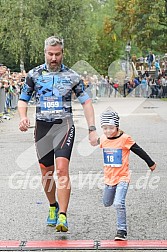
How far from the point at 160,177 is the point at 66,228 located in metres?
3.67

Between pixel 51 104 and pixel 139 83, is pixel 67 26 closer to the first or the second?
pixel 139 83

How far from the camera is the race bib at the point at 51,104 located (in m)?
6.73

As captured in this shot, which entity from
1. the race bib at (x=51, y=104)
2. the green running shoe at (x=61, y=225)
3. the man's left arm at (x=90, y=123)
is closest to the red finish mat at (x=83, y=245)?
the green running shoe at (x=61, y=225)

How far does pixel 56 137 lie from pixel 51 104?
1.13 ft

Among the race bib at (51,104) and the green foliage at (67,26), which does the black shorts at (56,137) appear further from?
the green foliage at (67,26)

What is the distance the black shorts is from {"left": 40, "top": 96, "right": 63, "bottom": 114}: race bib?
12cm

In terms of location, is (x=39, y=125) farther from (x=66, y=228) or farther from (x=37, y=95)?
(x=66, y=228)

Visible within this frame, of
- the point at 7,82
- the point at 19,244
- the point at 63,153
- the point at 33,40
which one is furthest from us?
the point at 33,40

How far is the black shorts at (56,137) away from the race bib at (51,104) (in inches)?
4.7

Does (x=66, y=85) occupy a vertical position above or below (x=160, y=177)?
above

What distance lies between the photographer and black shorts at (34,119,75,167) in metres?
6.77

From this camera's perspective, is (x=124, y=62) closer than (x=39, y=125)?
No

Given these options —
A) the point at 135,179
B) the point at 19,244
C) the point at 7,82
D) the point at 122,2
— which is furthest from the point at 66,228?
the point at 122,2

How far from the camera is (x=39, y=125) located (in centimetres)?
683
